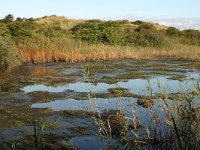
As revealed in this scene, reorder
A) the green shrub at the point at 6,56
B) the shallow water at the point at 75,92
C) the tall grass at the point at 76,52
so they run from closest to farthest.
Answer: the shallow water at the point at 75,92
the green shrub at the point at 6,56
the tall grass at the point at 76,52

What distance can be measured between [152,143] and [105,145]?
0.85m

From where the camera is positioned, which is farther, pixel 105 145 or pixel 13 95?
pixel 13 95

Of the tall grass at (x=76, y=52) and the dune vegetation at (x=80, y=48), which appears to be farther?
the tall grass at (x=76, y=52)

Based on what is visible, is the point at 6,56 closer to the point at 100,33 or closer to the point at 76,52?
the point at 76,52

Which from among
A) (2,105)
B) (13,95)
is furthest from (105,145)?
(13,95)

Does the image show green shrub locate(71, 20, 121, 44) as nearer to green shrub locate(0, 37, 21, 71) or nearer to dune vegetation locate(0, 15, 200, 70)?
dune vegetation locate(0, 15, 200, 70)

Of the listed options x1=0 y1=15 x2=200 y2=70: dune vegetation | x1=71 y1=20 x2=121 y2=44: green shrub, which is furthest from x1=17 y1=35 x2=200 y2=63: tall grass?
x1=71 y1=20 x2=121 y2=44: green shrub

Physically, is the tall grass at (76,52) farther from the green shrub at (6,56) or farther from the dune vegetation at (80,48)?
the green shrub at (6,56)

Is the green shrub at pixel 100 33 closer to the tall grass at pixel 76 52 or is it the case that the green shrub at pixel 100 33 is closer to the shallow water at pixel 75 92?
the tall grass at pixel 76 52

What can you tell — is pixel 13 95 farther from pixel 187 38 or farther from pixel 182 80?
pixel 187 38

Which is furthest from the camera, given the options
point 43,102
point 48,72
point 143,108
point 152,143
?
point 48,72

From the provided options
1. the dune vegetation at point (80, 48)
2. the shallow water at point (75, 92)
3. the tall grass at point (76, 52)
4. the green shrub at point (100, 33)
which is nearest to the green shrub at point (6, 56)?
the dune vegetation at point (80, 48)

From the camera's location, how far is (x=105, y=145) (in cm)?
786

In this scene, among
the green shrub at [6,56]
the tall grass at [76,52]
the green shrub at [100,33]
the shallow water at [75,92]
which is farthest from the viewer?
the green shrub at [100,33]
